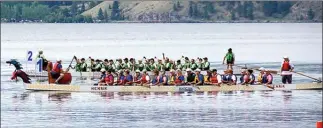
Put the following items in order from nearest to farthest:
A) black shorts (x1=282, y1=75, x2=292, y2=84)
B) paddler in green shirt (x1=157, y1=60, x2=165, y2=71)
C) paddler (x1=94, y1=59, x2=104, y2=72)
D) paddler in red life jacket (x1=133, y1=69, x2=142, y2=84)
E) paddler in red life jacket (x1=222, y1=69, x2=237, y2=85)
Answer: paddler in red life jacket (x1=133, y1=69, x2=142, y2=84), paddler in red life jacket (x1=222, y1=69, x2=237, y2=85), black shorts (x1=282, y1=75, x2=292, y2=84), paddler in green shirt (x1=157, y1=60, x2=165, y2=71), paddler (x1=94, y1=59, x2=104, y2=72)

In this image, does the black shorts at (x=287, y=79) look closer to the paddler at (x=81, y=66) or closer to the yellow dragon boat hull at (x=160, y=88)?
the yellow dragon boat hull at (x=160, y=88)

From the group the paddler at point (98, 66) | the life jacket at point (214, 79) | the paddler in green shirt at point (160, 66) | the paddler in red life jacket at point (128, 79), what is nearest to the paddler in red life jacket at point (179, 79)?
the life jacket at point (214, 79)

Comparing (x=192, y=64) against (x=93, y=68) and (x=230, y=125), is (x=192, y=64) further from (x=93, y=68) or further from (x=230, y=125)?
(x=230, y=125)

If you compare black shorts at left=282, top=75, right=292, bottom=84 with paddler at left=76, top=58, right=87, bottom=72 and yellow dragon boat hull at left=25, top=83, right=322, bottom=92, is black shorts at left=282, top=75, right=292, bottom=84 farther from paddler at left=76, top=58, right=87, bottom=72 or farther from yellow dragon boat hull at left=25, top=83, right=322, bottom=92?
paddler at left=76, top=58, right=87, bottom=72

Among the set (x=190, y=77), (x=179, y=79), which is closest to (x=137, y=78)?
(x=179, y=79)

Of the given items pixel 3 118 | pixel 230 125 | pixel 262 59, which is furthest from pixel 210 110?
pixel 262 59

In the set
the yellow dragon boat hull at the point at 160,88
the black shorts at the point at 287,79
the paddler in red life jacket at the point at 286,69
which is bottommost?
the yellow dragon boat hull at the point at 160,88

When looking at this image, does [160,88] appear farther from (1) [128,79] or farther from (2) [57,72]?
(2) [57,72]

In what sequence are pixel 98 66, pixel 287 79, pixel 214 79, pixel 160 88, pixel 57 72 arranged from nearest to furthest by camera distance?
pixel 160 88 → pixel 214 79 → pixel 57 72 → pixel 287 79 → pixel 98 66

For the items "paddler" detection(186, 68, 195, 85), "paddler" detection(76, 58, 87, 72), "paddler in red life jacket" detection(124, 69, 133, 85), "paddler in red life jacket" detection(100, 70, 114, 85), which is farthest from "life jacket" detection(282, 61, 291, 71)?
"paddler" detection(76, 58, 87, 72)

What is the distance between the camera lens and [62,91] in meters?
50.3

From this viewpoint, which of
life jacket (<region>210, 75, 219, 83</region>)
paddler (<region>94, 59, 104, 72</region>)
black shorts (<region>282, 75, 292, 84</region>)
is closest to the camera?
life jacket (<region>210, 75, 219, 83</region>)

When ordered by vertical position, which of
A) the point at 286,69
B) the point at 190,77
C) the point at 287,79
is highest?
the point at 286,69

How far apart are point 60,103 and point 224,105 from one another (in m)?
7.15
